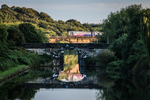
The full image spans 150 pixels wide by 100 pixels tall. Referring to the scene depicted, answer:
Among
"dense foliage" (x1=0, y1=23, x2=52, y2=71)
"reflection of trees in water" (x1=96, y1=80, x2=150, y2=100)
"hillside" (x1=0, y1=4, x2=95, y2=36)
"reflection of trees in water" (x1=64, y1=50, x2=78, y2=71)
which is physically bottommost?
"reflection of trees in water" (x1=64, y1=50, x2=78, y2=71)

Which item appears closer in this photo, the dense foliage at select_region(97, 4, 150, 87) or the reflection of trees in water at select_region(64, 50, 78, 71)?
the dense foliage at select_region(97, 4, 150, 87)

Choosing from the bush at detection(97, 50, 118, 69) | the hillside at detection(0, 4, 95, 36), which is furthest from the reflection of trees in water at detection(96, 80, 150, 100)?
the hillside at detection(0, 4, 95, 36)

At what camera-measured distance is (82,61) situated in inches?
1901

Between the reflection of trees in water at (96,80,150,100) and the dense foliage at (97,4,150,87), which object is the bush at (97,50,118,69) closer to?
the dense foliage at (97,4,150,87)

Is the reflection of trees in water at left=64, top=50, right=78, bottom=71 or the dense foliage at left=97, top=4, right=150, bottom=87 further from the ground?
the dense foliage at left=97, top=4, right=150, bottom=87

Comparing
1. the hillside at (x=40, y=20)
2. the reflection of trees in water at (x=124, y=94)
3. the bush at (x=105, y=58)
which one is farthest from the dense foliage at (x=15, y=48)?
the hillside at (x=40, y=20)

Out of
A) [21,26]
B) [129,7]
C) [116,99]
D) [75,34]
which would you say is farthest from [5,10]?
[116,99]

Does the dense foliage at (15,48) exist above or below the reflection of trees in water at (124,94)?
above

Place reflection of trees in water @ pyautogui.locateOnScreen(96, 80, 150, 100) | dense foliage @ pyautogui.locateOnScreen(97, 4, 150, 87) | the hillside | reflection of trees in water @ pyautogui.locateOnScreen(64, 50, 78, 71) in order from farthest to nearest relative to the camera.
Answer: the hillside, reflection of trees in water @ pyautogui.locateOnScreen(64, 50, 78, 71), dense foliage @ pyautogui.locateOnScreen(97, 4, 150, 87), reflection of trees in water @ pyautogui.locateOnScreen(96, 80, 150, 100)

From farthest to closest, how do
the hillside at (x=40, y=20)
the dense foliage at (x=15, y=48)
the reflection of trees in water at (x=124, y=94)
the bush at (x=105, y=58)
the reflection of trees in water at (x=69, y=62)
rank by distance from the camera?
the hillside at (x=40, y=20) → the reflection of trees in water at (x=69, y=62) → the bush at (x=105, y=58) → the dense foliage at (x=15, y=48) → the reflection of trees in water at (x=124, y=94)

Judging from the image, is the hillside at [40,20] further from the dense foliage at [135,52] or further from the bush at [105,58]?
the dense foliage at [135,52]

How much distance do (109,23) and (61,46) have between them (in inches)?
566

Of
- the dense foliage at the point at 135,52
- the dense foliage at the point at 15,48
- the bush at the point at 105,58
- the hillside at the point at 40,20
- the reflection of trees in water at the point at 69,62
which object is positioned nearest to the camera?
the dense foliage at the point at 135,52

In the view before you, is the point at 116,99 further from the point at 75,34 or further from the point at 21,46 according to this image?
the point at 75,34
